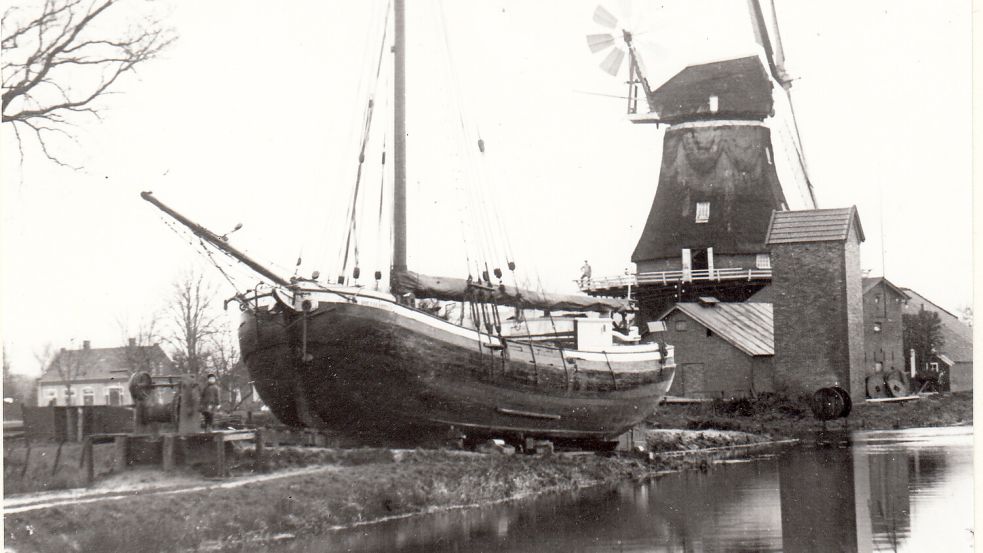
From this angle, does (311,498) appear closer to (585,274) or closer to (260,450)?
(260,450)

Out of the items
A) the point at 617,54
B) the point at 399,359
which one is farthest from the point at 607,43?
the point at 399,359

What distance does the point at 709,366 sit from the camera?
4109cm

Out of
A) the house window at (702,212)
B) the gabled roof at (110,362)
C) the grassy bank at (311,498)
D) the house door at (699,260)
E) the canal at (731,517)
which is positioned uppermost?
the house window at (702,212)

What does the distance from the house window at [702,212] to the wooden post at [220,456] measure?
106ft

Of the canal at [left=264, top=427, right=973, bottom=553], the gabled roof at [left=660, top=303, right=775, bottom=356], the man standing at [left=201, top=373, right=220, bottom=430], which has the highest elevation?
the gabled roof at [left=660, top=303, right=775, bottom=356]

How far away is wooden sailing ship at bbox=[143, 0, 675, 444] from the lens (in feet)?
67.7

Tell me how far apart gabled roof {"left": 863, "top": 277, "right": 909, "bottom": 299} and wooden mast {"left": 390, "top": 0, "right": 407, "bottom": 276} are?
2280 centimetres

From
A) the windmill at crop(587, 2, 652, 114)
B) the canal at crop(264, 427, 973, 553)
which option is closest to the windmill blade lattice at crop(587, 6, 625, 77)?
the windmill at crop(587, 2, 652, 114)

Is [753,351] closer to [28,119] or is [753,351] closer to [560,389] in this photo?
[560,389]

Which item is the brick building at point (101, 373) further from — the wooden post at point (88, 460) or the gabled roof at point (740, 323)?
the gabled roof at point (740, 323)

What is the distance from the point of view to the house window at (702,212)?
4622 centimetres

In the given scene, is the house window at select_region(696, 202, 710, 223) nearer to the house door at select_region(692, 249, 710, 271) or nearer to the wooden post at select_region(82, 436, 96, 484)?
the house door at select_region(692, 249, 710, 271)

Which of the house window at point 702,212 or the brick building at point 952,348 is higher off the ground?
the house window at point 702,212

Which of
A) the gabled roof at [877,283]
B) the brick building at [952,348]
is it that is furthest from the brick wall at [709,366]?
the brick building at [952,348]
